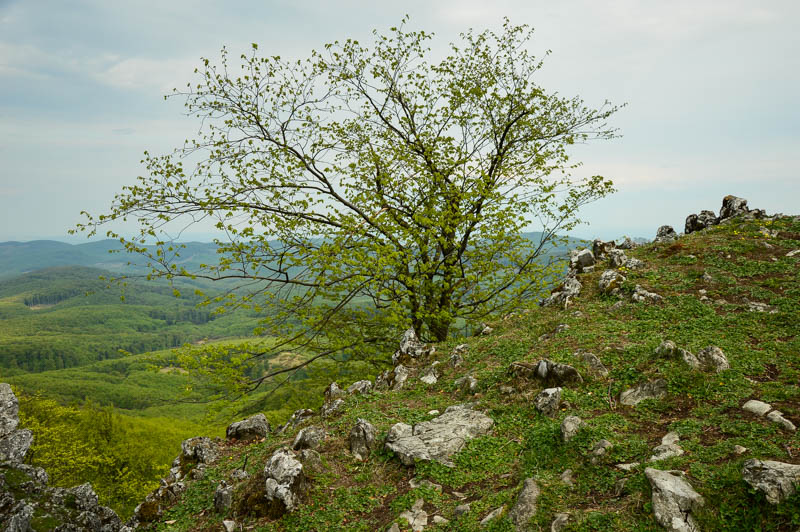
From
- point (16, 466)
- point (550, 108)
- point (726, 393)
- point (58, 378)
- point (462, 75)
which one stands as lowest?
point (58, 378)

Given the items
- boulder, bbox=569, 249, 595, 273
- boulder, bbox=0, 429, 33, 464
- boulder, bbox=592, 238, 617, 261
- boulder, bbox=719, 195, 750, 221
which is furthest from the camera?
boulder, bbox=719, 195, 750, 221

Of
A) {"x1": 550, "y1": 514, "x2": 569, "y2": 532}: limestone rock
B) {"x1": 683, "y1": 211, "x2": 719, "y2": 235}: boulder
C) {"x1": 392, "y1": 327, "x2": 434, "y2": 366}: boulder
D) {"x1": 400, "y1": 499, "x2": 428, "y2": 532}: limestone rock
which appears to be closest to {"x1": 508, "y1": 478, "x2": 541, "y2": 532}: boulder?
{"x1": 550, "y1": 514, "x2": 569, "y2": 532}: limestone rock

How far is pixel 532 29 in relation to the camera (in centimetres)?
2022

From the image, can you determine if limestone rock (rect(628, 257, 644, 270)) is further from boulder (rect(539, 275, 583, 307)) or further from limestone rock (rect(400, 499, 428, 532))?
limestone rock (rect(400, 499, 428, 532))

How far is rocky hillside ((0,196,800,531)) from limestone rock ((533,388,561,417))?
0.04 meters

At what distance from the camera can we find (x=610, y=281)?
14.6 meters

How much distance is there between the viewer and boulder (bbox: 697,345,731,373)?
8477 millimetres

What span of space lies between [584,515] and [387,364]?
15.2 meters

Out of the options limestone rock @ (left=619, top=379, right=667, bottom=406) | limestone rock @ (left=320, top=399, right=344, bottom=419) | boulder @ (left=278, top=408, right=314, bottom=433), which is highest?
limestone rock @ (left=619, top=379, right=667, bottom=406)

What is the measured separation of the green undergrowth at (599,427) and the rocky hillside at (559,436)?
3 centimetres

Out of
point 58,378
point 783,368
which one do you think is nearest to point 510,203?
point 783,368

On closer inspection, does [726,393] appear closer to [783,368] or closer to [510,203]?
[783,368]

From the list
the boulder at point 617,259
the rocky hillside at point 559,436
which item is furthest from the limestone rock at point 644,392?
the boulder at point 617,259

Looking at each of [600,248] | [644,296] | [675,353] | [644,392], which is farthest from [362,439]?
[600,248]
